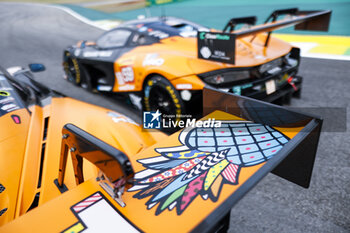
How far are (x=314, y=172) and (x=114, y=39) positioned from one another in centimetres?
317

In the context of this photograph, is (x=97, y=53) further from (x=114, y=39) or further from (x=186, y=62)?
(x=186, y=62)

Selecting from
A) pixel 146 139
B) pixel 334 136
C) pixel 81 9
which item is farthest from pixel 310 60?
pixel 81 9

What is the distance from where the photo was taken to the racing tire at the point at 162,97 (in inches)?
118

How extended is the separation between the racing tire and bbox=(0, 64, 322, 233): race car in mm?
1114

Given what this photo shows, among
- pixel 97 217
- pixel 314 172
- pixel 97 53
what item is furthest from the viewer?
pixel 97 53

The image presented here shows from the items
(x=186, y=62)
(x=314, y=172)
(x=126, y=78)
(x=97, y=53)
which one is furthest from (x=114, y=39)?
(x=314, y=172)

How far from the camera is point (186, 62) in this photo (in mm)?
2955

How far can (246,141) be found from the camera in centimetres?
131

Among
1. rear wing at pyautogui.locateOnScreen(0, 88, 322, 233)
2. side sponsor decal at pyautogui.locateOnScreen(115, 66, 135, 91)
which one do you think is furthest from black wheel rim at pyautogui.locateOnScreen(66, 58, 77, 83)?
rear wing at pyautogui.locateOnScreen(0, 88, 322, 233)

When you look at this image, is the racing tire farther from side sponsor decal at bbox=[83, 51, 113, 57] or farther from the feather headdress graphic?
the feather headdress graphic

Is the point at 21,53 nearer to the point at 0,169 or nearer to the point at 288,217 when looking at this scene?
the point at 0,169

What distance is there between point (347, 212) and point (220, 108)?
1.34m

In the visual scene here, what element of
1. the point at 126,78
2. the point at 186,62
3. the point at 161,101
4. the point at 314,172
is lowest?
the point at 314,172

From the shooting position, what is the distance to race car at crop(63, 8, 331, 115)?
2838 millimetres
